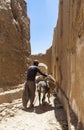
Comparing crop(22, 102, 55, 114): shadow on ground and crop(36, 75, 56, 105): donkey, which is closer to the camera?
crop(22, 102, 55, 114): shadow on ground

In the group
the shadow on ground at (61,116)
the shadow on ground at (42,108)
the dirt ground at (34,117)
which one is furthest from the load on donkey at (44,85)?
the shadow on ground at (61,116)

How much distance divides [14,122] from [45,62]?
1898 cm

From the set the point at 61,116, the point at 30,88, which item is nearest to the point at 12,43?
the point at 30,88

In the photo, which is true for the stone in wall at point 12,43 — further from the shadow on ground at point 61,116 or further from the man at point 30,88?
the shadow on ground at point 61,116

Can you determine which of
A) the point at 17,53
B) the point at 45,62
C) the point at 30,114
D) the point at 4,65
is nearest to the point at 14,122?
the point at 30,114

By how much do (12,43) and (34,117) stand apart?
6251 mm

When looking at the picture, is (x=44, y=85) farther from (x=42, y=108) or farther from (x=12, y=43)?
(x=12, y=43)

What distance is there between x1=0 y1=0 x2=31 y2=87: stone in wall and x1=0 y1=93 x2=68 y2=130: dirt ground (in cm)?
416

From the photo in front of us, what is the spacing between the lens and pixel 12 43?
13.1 m

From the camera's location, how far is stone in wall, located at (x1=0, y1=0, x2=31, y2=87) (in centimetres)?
1267

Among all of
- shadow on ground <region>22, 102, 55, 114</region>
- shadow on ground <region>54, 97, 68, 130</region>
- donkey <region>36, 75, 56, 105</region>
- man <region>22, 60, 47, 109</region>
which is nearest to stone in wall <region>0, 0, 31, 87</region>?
donkey <region>36, 75, 56, 105</region>

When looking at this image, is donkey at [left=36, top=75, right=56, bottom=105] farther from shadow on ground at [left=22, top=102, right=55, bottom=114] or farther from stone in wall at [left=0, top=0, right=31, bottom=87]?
stone in wall at [left=0, top=0, right=31, bottom=87]

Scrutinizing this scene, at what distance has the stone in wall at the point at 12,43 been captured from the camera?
1267 centimetres

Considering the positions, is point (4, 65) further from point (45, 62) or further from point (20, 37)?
point (45, 62)
